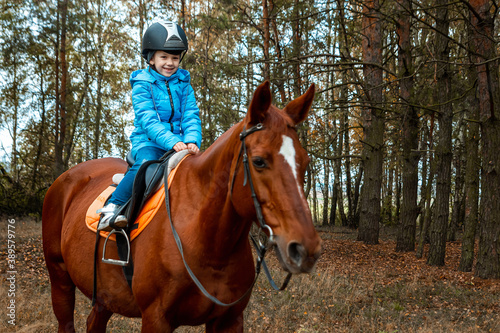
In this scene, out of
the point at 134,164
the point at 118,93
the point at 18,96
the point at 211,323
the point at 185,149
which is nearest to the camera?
the point at 211,323

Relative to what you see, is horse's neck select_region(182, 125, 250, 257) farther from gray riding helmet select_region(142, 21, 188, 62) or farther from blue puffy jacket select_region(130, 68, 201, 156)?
gray riding helmet select_region(142, 21, 188, 62)

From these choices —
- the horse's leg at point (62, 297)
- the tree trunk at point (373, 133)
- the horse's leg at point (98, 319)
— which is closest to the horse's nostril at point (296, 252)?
the horse's leg at point (98, 319)

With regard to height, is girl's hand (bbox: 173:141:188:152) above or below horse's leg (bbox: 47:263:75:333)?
above

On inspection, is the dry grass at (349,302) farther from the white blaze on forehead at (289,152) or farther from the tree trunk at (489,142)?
the white blaze on forehead at (289,152)

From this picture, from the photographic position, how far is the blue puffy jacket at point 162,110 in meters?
2.99

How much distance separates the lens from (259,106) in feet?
7.17

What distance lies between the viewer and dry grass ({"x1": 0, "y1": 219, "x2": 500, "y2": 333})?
5.71 m

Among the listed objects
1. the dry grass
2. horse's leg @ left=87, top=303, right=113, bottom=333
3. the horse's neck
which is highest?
the horse's neck

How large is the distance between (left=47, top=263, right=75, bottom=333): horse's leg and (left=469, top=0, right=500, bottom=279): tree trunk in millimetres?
8411

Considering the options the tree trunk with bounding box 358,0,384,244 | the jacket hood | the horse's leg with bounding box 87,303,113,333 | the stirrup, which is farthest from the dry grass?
the tree trunk with bounding box 358,0,384,244

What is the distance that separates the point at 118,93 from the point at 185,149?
22.1 m

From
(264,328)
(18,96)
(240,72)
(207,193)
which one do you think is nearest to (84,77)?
(18,96)

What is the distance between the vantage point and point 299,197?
1.93 metres

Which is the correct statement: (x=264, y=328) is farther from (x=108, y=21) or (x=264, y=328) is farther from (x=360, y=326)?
(x=108, y=21)
